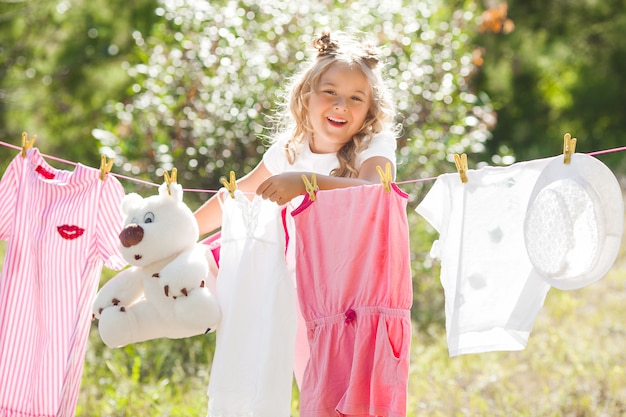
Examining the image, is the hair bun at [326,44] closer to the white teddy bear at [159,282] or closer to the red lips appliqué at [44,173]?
the white teddy bear at [159,282]

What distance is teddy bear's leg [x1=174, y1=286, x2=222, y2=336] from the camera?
248 cm

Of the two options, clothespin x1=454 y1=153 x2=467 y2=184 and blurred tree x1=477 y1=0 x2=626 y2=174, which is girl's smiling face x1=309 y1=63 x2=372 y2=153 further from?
blurred tree x1=477 y1=0 x2=626 y2=174

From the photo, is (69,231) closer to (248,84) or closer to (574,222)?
(574,222)

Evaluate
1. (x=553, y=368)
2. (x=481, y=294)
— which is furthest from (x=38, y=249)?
(x=553, y=368)

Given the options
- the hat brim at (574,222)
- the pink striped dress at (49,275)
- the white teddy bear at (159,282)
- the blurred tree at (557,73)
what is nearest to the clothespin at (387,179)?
the hat brim at (574,222)

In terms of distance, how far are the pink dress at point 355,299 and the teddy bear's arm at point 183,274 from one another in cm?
26

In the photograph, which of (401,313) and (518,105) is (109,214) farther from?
(518,105)

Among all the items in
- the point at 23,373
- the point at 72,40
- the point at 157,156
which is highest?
the point at 72,40

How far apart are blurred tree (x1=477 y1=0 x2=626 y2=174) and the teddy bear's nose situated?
7.49 meters

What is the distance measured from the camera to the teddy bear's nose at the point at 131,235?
2549 millimetres

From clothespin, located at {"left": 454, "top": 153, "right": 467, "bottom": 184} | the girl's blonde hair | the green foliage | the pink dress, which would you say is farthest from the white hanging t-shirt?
the green foliage

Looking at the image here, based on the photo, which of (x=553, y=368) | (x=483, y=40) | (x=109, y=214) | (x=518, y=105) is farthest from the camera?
(x=518, y=105)

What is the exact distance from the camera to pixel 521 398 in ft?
13.3

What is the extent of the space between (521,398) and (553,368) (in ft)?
1.38
